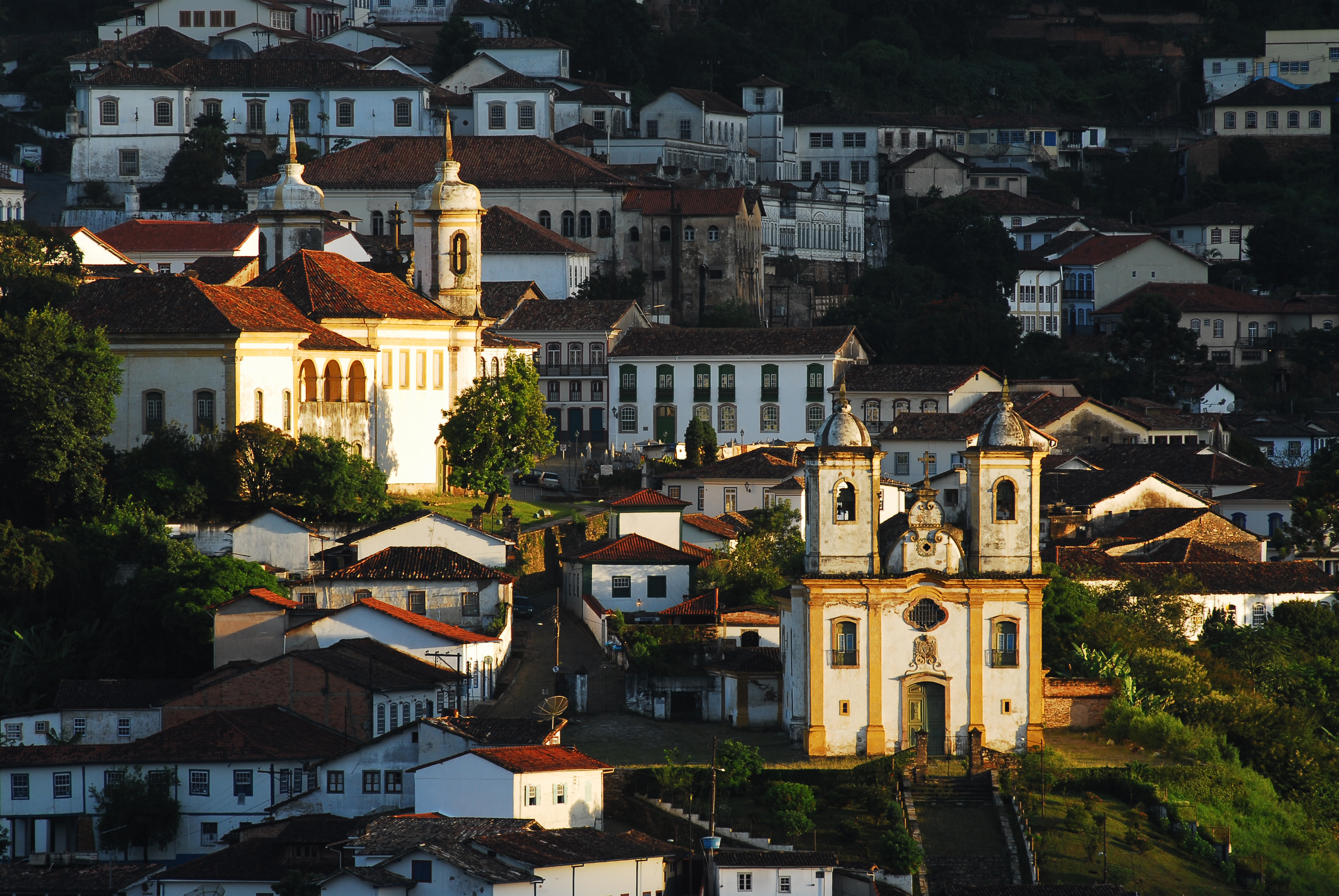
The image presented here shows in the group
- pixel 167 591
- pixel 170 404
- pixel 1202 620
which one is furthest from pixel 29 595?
pixel 1202 620

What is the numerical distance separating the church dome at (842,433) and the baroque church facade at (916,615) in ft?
0.11

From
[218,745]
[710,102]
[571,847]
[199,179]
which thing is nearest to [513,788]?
[571,847]

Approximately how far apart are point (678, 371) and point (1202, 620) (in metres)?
27.9

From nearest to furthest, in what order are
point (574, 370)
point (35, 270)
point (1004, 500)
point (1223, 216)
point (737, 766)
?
point (737, 766)
point (1004, 500)
point (35, 270)
point (574, 370)
point (1223, 216)

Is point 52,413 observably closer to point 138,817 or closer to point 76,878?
point 138,817

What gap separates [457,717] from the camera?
1713 inches

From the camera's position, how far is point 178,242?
266ft

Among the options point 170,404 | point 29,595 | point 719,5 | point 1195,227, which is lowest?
point 29,595

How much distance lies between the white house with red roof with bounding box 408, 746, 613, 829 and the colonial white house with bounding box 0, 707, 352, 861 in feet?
12.3

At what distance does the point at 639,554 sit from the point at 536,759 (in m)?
13.3

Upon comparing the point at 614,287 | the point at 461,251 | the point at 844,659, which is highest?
the point at 614,287

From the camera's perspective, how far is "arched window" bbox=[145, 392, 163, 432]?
5397cm

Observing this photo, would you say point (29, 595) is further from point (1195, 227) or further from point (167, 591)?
point (1195, 227)

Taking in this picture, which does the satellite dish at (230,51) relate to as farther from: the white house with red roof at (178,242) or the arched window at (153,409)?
the arched window at (153,409)
